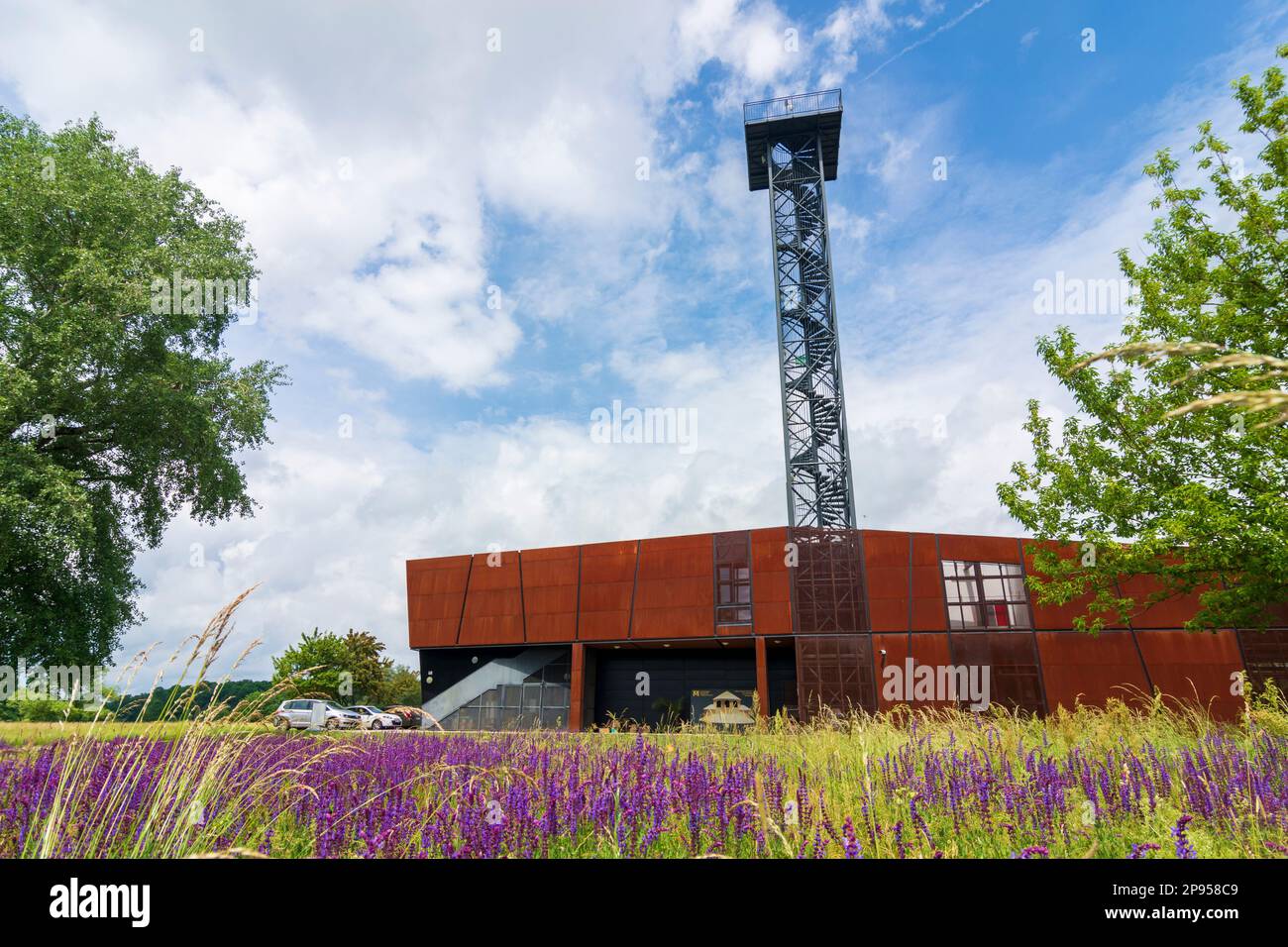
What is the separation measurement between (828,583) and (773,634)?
3398mm

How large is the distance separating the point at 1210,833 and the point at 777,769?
3.35m

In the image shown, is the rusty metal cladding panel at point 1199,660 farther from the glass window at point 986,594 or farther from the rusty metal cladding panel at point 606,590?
the rusty metal cladding panel at point 606,590

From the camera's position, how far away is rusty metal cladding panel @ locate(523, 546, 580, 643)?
34125 mm

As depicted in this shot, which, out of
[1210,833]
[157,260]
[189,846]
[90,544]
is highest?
[157,260]

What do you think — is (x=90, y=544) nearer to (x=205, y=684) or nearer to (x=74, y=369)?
(x=74, y=369)

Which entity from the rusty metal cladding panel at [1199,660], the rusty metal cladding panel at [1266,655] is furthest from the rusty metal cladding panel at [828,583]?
the rusty metal cladding panel at [1266,655]

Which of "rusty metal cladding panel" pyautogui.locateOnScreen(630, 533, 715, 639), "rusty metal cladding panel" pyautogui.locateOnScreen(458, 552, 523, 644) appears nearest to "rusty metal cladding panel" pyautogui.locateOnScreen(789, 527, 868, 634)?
"rusty metal cladding panel" pyautogui.locateOnScreen(630, 533, 715, 639)

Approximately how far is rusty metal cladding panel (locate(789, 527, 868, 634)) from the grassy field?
23349 mm

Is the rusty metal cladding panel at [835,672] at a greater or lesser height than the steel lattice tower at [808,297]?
lesser

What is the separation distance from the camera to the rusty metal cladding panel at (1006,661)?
28.0m

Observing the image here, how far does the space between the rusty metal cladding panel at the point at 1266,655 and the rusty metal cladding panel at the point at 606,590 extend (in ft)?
86.7
